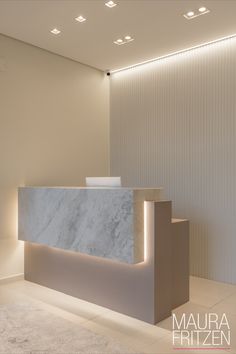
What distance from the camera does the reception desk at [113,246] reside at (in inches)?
122

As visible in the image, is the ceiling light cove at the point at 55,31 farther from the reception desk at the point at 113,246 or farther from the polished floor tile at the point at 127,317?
the polished floor tile at the point at 127,317

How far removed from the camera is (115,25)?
399 cm

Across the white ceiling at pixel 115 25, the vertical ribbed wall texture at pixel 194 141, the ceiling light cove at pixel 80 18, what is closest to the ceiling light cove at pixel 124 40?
the white ceiling at pixel 115 25

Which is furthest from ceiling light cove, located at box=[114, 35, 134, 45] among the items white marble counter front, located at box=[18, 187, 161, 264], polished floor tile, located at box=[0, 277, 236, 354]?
polished floor tile, located at box=[0, 277, 236, 354]

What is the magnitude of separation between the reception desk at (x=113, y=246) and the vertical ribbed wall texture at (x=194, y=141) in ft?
3.24

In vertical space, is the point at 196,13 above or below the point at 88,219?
above

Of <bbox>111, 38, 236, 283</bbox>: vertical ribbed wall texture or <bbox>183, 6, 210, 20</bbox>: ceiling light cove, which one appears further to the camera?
<bbox>111, 38, 236, 283</bbox>: vertical ribbed wall texture

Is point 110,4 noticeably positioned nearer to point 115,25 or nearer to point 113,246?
point 115,25

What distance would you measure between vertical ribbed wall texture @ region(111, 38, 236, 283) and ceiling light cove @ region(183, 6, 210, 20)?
2.70ft

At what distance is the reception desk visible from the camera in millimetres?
3107

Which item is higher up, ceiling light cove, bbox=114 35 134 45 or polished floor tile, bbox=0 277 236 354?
ceiling light cove, bbox=114 35 134 45

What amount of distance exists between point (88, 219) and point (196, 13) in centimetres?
261

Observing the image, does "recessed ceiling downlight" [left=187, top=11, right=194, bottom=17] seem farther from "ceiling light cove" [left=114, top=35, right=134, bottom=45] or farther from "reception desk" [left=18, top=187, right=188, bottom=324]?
"reception desk" [left=18, top=187, right=188, bottom=324]

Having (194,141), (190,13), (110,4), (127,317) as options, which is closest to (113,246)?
(127,317)
